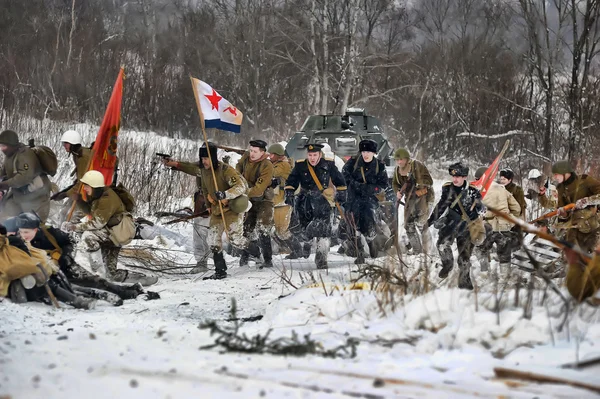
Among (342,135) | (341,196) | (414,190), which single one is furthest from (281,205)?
(342,135)

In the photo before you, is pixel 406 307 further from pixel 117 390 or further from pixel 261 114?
pixel 261 114

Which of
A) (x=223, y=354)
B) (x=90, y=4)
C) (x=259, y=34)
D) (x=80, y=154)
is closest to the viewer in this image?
(x=223, y=354)

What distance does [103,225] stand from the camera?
24.7 ft

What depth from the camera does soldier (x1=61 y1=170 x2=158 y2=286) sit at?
7492mm

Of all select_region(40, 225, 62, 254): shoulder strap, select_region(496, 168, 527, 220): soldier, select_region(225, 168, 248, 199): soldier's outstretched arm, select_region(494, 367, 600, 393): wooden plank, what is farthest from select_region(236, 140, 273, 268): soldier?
select_region(494, 367, 600, 393): wooden plank

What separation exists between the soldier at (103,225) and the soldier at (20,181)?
3.80 feet

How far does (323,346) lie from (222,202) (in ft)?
13.9

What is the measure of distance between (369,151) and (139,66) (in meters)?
22.2

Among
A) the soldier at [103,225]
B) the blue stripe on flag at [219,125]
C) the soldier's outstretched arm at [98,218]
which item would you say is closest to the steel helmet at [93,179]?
the soldier at [103,225]

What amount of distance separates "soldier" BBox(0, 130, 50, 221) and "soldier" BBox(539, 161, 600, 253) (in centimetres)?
588

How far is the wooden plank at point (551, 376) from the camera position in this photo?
147 inches

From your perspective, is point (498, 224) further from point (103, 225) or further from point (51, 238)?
point (51, 238)

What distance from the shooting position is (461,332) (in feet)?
14.9

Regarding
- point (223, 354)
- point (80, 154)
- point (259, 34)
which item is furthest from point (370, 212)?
point (259, 34)
